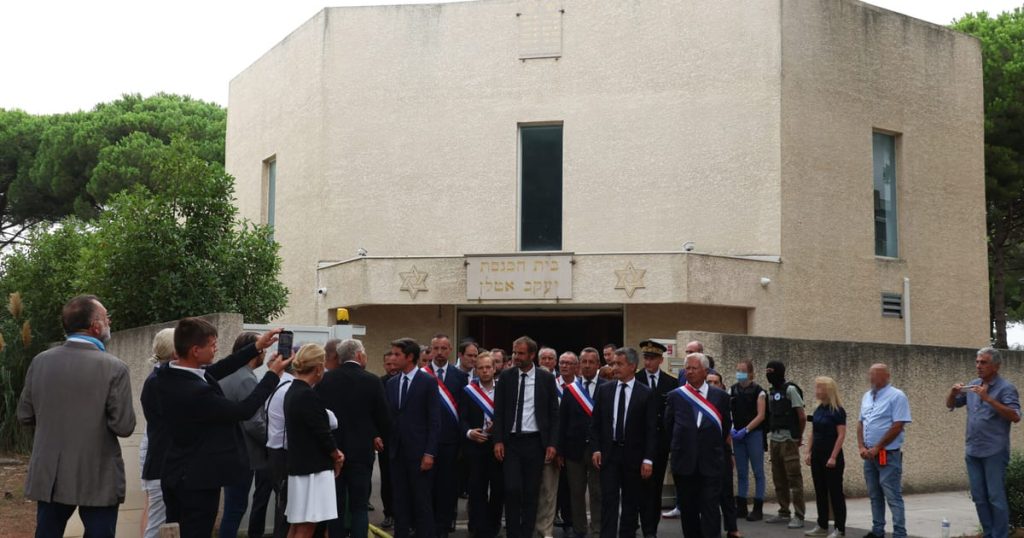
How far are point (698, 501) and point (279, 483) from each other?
402 centimetres

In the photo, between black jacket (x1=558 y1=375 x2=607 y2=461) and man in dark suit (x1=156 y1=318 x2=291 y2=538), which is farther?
black jacket (x1=558 y1=375 x2=607 y2=461)

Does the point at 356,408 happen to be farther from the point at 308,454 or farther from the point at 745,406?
the point at 745,406

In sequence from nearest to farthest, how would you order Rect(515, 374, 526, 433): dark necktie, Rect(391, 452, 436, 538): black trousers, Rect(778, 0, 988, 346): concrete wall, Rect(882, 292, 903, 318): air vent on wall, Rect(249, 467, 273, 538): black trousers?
Rect(249, 467, 273, 538): black trousers
Rect(391, 452, 436, 538): black trousers
Rect(515, 374, 526, 433): dark necktie
Rect(778, 0, 988, 346): concrete wall
Rect(882, 292, 903, 318): air vent on wall

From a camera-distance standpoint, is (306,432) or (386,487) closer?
(306,432)

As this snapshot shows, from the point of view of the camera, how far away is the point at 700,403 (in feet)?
33.7

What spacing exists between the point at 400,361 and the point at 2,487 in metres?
7.47

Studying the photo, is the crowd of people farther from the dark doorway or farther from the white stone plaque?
the dark doorway

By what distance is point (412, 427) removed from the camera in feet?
32.4

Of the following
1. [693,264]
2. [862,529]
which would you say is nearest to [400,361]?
[862,529]

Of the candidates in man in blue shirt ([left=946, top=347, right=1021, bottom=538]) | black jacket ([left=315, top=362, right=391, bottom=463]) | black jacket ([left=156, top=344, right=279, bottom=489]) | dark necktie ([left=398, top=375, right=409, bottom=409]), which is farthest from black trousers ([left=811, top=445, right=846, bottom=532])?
black jacket ([left=156, top=344, right=279, bottom=489])

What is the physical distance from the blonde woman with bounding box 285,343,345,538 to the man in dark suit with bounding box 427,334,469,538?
7.11 feet

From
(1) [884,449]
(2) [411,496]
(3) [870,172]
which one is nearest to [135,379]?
(2) [411,496]

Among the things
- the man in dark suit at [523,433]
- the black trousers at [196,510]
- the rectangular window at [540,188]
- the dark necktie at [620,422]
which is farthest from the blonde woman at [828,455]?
the rectangular window at [540,188]

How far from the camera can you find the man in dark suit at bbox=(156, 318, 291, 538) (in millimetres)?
6652
